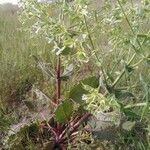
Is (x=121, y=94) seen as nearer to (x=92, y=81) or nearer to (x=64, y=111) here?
(x=92, y=81)

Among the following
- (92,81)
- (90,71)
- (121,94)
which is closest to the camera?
(121,94)

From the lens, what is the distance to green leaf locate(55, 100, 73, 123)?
8.85 feet

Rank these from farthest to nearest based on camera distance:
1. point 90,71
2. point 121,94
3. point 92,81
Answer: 1. point 90,71
2. point 92,81
3. point 121,94

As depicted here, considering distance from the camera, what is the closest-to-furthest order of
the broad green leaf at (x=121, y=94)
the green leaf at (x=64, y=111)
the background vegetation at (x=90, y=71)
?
the background vegetation at (x=90, y=71), the broad green leaf at (x=121, y=94), the green leaf at (x=64, y=111)

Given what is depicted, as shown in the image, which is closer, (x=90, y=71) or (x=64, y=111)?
(x=64, y=111)

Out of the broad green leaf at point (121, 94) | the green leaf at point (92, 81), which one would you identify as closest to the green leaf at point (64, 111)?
Answer: the green leaf at point (92, 81)

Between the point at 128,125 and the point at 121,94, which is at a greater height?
the point at 121,94

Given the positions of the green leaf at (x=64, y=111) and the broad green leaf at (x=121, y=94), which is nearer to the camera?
the broad green leaf at (x=121, y=94)

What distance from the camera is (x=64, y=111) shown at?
2736mm

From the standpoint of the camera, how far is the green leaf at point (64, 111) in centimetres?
270

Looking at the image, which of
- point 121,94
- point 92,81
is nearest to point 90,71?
point 92,81

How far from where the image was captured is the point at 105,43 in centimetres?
479

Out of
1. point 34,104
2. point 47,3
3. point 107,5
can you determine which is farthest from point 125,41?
point 34,104

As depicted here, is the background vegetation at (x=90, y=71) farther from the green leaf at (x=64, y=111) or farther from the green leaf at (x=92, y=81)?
the green leaf at (x=64, y=111)
